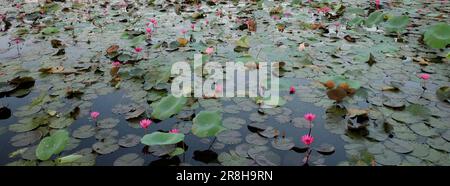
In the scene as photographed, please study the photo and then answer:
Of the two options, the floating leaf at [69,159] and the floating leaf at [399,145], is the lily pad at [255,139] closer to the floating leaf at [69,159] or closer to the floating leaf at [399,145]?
the floating leaf at [399,145]

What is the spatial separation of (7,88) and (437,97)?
4449mm

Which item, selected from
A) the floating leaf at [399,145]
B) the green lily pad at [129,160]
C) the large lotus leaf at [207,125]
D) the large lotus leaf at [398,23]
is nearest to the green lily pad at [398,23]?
the large lotus leaf at [398,23]

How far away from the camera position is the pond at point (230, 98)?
2578 mm

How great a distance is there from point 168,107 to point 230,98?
2.59ft

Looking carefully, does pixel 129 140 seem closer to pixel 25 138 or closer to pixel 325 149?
pixel 25 138

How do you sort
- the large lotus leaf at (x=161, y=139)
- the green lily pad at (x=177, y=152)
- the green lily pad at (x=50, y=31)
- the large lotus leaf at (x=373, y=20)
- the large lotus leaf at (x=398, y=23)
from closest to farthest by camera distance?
the large lotus leaf at (x=161, y=139) < the green lily pad at (x=177, y=152) < the large lotus leaf at (x=398, y=23) < the large lotus leaf at (x=373, y=20) < the green lily pad at (x=50, y=31)

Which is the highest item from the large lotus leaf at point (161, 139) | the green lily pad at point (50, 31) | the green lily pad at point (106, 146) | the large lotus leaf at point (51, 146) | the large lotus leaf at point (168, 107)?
the green lily pad at point (50, 31)

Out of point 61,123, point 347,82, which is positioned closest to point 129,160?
point 61,123

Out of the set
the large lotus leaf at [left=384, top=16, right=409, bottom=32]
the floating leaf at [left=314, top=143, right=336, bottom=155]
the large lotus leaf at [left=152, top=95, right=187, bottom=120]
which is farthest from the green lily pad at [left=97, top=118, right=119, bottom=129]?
the large lotus leaf at [left=384, top=16, right=409, bottom=32]

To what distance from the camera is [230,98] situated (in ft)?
11.4

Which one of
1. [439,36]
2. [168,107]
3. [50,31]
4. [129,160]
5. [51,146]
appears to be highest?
[439,36]
